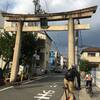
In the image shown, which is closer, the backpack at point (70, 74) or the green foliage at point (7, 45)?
the backpack at point (70, 74)

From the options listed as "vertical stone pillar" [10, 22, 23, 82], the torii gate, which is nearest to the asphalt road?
the torii gate

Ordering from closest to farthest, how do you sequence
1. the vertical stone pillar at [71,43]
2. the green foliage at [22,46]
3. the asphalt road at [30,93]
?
the asphalt road at [30,93] < the vertical stone pillar at [71,43] < the green foliage at [22,46]

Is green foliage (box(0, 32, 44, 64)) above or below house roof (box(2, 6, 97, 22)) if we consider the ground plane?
below

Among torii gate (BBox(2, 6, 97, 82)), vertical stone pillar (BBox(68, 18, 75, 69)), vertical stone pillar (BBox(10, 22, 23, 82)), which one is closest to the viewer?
vertical stone pillar (BBox(68, 18, 75, 69))

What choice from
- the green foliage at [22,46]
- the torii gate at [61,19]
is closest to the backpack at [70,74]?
the torii gate at [61,19]

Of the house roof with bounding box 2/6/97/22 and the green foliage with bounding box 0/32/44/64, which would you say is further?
the green foliage with bounding box 0/32/44/64

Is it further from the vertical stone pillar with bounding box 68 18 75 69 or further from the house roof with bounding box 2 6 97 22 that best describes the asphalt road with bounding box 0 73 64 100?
the house roof with bounding box 2 6 97 22

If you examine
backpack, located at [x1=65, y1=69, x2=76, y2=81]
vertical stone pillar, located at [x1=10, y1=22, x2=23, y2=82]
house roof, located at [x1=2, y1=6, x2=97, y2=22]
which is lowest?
backpack, located at [x1=65, y1=69, x2=76, y2=81]

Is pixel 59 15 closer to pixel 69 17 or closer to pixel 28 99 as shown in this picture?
pixel 69 17

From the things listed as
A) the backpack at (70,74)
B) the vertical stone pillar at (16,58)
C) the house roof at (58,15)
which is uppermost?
the house roof at (58,15)

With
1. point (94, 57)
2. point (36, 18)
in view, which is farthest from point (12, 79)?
point (94, 57)

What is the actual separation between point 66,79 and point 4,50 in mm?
37560

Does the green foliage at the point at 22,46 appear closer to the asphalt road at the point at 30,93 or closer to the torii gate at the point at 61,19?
the torii gate at the point at 61,19

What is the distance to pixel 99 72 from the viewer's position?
30500 millimetres
